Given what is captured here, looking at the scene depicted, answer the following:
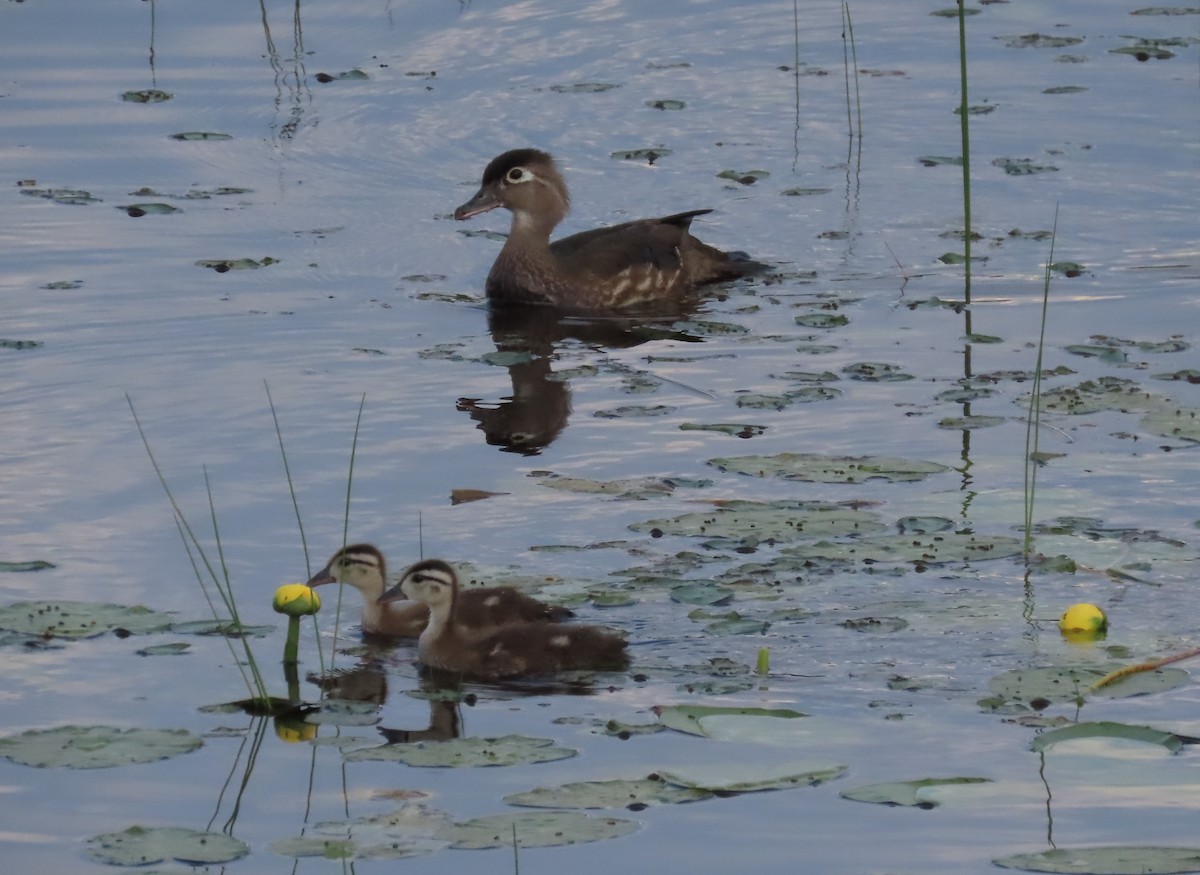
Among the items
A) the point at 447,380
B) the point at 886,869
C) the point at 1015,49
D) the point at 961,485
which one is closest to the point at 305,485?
the point at 447,380

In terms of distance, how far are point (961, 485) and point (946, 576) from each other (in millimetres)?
1222

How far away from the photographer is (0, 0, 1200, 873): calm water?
25.0ft

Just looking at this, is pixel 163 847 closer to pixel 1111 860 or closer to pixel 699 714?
pixel 699 714

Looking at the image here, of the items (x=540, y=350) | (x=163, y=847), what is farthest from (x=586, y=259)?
(x=163, y=847)

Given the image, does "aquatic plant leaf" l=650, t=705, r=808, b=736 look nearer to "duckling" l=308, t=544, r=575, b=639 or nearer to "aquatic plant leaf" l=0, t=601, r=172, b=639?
"duckling" l=308, t=544, r=575, b=639

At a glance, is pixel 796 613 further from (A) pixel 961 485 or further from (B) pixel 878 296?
(B) pixel 878 296

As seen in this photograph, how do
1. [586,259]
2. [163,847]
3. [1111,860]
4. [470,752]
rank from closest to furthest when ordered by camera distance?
[1111,860]
[163,847]
[470,752]
[586,259]

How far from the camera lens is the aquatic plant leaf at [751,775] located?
7383 mm

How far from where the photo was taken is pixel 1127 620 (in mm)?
8734

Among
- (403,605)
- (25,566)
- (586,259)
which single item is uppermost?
(586,259)

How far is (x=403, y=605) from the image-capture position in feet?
30.4

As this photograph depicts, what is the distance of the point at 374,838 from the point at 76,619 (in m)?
2.30

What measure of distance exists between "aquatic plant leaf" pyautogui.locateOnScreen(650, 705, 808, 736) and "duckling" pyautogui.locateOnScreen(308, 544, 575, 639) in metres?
0.91

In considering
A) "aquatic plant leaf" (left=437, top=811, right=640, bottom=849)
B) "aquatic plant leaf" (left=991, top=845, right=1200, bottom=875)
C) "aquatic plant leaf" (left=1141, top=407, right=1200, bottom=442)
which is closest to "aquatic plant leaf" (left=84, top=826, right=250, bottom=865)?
"aquatic plant leaf" (left=437, top=811, right=640, bottom=849)
